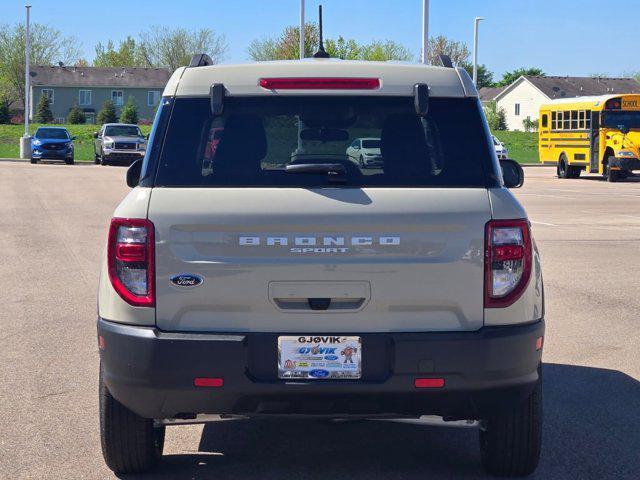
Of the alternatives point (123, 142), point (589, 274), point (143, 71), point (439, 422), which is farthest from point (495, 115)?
point (439, 422)

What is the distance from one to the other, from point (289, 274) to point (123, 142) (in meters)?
46.0

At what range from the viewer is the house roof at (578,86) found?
124 m

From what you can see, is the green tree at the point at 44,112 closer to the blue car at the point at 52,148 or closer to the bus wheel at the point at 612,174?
the blue car at the point at 52,148

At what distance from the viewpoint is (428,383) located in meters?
4.68

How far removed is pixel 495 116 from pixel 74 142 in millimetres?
50954

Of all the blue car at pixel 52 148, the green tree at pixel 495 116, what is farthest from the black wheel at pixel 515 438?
the green tree at pixel 495 116

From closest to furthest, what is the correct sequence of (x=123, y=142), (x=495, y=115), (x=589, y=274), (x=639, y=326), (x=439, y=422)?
(x=439, y=422), (x=639, y=326), (x=589, y=274), (x=123, y=142), (x=495, y=115)

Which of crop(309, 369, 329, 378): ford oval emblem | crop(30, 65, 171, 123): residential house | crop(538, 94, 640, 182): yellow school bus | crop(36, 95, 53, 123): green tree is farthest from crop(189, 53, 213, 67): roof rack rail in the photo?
crop(30, 65, 171, 123): residential house

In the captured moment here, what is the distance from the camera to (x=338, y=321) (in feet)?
15.4

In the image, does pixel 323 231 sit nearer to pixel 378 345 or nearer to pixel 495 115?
pixel 378 345

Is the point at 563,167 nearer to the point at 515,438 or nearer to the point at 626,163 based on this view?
the point at 626,163

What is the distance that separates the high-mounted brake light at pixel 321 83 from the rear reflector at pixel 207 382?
4.18 ft

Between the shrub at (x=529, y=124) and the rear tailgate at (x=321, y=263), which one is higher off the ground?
the shrub at (x=529, y=124)

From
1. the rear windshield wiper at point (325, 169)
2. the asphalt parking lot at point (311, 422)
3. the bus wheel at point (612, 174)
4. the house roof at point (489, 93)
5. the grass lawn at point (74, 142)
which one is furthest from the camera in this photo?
the house roof at point (489, 93)
